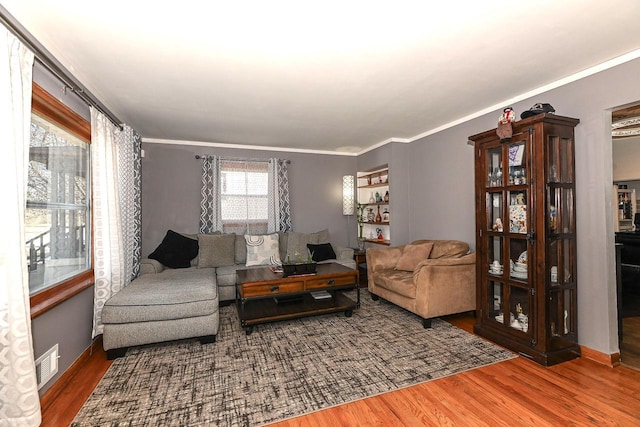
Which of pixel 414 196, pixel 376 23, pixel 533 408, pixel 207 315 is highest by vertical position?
pixel 376 23

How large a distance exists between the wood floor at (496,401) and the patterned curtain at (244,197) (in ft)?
9.36

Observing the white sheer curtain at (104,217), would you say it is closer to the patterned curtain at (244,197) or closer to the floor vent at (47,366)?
the floor vent at (47,366)

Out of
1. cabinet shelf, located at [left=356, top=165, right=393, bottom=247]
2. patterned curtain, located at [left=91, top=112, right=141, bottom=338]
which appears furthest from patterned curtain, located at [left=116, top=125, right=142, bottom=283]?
cabinet shelf, located at [left=356, top=165, right=393, bottom=247]

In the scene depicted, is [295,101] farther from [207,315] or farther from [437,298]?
[437,298]

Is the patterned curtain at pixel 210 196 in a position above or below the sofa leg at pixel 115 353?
above

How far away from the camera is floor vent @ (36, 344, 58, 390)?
188 cm

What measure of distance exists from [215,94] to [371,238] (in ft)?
12.2

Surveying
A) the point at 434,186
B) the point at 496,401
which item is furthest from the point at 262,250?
the point at 496,401

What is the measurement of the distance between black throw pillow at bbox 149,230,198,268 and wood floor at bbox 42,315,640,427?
189 cm

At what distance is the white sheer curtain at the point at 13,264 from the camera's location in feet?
4.82

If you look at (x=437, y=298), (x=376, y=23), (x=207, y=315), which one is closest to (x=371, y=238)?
(x=437, y=298)

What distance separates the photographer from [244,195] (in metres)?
5.09

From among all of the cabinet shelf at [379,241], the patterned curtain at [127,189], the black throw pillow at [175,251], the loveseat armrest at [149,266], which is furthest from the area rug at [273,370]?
the cabinet shelf at [379,241]

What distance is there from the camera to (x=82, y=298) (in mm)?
2533
